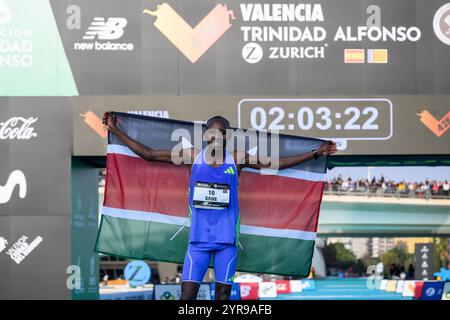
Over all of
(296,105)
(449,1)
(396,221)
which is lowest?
(396,221)

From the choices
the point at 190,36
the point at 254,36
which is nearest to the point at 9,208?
the point at 190,36

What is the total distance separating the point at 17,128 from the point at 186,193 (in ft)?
10.7

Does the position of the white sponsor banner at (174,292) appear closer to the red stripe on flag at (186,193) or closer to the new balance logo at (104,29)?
the red stripe on flag at (186,193)

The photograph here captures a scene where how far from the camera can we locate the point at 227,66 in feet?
34.8

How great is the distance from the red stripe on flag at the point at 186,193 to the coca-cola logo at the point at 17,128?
2.58 metres

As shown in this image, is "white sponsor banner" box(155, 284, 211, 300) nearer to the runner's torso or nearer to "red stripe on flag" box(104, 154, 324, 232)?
"red stripe on flag" box(104, 154, 324, 232)

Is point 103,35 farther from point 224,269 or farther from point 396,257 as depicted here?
point 396,257

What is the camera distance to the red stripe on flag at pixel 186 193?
8.47 meters

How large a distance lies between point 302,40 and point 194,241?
15.6 feet

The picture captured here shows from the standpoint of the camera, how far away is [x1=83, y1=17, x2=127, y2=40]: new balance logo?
1057 cm

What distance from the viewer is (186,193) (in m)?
8.53

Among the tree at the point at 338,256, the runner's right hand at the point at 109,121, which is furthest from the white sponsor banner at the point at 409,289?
the tree at the point at 338,256

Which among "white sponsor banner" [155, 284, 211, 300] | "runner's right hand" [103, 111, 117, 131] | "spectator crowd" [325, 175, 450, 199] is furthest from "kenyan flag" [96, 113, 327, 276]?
→ "spectator crowd" [325, 175, 450, 199]
